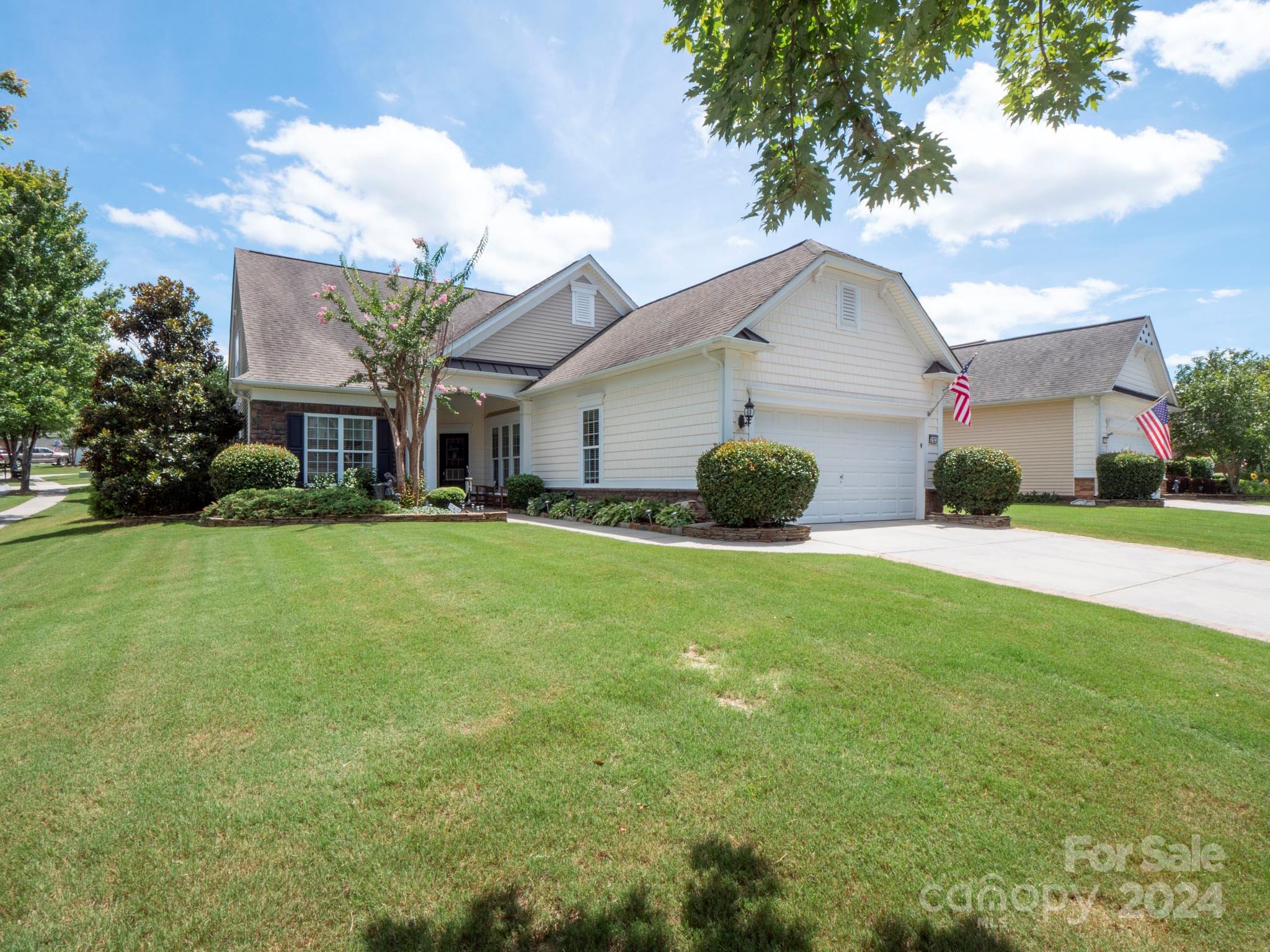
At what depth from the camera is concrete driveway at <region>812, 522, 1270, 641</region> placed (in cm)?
582

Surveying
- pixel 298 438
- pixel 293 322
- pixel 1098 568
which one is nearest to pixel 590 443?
pixel 298 438

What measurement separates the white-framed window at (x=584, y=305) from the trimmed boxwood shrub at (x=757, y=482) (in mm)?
9722

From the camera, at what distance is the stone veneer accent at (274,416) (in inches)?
564

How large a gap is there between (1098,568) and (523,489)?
41.4 feet

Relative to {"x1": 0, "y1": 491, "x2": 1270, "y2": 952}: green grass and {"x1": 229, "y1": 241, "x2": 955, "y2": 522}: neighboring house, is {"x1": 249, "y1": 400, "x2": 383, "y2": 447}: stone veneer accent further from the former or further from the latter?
{"x1": 0, "y1": 491, "x2": 1270, "y2": 952}: green grass

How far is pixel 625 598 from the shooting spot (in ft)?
18.1

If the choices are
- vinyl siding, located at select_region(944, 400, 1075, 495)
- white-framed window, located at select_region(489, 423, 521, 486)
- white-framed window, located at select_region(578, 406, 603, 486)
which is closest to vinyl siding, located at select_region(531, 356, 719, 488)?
white-framed window, located at select_region(578, 406, 603, 486)

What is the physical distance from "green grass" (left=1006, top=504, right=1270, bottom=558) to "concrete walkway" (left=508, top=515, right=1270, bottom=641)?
78 cm

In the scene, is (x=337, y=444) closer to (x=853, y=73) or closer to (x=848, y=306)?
(x=848, y=306)

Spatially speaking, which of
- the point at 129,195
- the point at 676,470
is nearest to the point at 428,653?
the point at 676,470

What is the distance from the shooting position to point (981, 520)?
1276 cm

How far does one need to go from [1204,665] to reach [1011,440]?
846 inches

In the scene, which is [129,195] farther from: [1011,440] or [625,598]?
[1011,440]

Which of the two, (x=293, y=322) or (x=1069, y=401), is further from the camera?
(x=1069, y=401)
